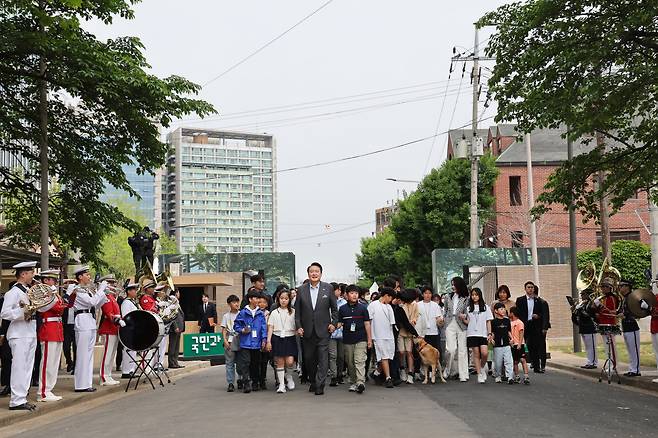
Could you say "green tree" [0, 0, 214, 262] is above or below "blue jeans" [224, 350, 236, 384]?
above

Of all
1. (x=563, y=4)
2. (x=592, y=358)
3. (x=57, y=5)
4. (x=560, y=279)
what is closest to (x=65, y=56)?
(x=57, y=5)

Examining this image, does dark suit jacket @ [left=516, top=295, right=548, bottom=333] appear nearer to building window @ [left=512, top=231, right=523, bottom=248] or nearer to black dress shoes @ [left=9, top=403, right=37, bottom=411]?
black dress shoes @ [left=9, top=403, right=37, bottom=411]

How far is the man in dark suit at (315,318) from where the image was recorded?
44.1 feet

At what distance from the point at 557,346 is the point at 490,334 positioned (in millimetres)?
14415

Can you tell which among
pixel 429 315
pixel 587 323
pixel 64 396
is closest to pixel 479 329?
pixel 429 315

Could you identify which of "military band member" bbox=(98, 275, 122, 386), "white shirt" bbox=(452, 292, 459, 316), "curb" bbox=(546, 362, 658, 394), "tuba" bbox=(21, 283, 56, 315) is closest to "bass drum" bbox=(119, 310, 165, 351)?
"military band member" bbox=(98, 275, 122, 386)

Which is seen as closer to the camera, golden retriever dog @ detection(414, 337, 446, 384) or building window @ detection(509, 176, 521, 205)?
golden retriever dog @ detection(414, 337, 446, 384)

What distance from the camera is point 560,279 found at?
3325cm

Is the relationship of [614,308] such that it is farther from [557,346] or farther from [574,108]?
[557,346]

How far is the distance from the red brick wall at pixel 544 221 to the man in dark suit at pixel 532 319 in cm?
3298

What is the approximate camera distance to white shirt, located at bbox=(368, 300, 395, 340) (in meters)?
14.4

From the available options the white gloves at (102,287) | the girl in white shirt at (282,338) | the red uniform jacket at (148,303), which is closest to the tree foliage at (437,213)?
the red uniform jacket at (148,303)

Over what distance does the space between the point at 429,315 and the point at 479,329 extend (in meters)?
1.06

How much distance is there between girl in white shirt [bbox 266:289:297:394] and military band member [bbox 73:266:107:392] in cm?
306
